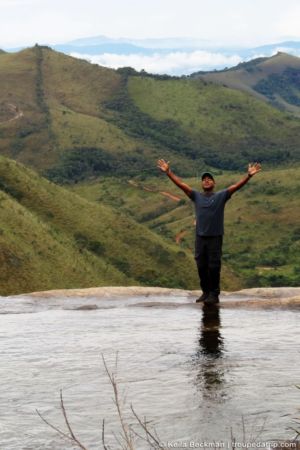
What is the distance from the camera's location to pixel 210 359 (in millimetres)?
7988

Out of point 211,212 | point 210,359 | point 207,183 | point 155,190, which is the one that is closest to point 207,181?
point 207,183

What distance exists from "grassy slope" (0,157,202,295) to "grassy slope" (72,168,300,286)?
1344cm

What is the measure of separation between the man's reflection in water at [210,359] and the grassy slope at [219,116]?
5972 inches

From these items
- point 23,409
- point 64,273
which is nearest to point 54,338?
point 23,409

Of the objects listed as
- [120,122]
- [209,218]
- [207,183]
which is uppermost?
[120,122]

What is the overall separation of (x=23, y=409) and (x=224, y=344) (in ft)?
10.1

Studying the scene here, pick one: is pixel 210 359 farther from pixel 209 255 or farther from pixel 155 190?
pixel 155 190

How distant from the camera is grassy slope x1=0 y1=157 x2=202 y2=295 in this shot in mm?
45562

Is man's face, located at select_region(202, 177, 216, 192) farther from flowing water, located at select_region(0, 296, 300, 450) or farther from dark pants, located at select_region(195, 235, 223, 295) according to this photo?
flowing water, located at select_region(0, 296, 300, 450)

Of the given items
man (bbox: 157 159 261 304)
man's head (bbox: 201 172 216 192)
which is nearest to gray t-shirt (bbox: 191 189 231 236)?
man (bbox: 157 159 261 304)

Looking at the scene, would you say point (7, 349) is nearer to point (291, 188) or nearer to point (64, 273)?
point (64, 273)

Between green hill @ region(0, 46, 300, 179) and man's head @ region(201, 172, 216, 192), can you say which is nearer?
man's head @ region(201, 172, 216, 192)

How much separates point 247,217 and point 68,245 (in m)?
58.7

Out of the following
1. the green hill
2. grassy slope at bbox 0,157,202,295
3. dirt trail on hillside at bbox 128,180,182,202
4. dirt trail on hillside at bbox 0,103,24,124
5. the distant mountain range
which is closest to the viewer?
grassy slope at bbox 0,157,202,295
